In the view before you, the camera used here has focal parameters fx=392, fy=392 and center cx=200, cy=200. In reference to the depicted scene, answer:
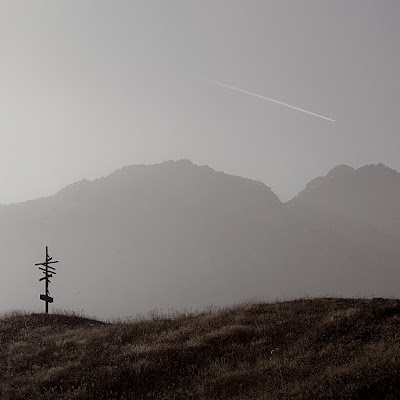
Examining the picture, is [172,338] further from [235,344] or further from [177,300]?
[177,300]

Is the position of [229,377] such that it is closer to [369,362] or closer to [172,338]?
[369,362]

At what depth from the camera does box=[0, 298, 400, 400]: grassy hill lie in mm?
9828

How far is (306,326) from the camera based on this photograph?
15125 mm

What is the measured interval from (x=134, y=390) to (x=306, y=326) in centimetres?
699

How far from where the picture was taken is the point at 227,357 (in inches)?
527

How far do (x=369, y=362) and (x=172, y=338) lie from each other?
8.32m

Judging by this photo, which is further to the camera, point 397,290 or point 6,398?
point 397,290

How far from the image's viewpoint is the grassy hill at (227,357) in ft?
32.2

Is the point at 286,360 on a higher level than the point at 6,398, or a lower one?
higher

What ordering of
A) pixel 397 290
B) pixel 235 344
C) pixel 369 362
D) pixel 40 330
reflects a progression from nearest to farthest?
pixel 369 362, pixel 235 344, pixel 40 330, pixel 397 290

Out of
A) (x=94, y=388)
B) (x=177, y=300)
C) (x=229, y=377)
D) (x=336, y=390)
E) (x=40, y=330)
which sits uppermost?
(x=336, y=390)

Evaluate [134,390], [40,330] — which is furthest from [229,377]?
[40,330]

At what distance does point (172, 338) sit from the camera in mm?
16172

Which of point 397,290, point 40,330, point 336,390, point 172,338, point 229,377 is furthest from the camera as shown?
point 397,290
